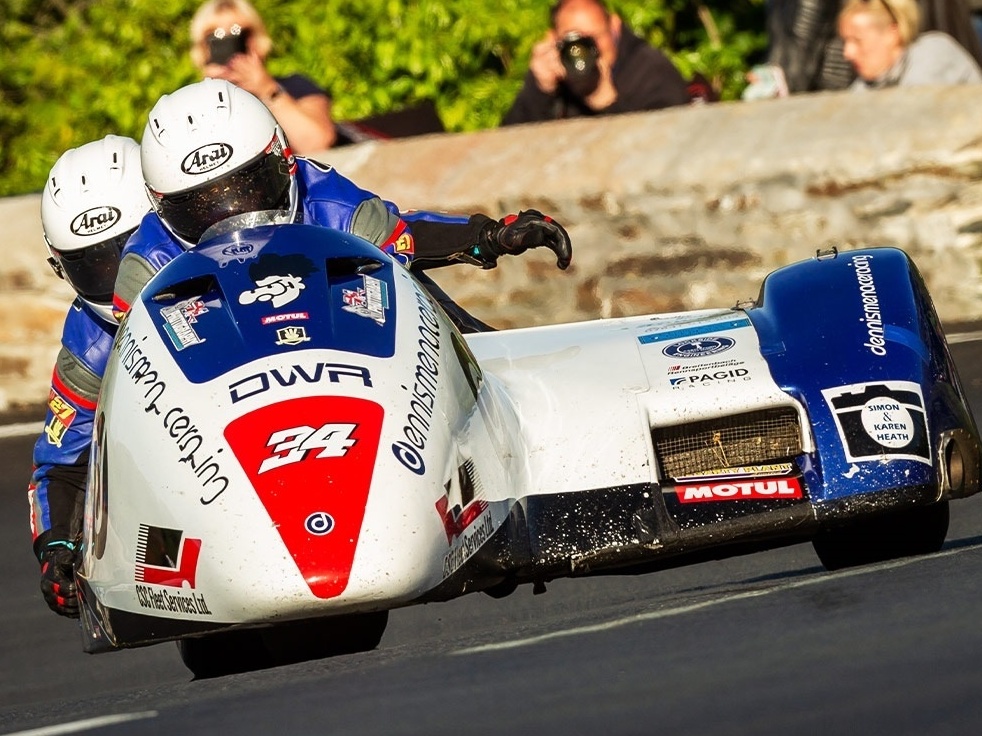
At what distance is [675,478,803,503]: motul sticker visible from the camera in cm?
475

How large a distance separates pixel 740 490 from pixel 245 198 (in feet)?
4.85

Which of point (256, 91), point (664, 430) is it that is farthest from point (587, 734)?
point (256, 91)

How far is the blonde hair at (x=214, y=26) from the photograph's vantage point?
8945 millimetres

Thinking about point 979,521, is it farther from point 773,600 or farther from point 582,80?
point 582,80

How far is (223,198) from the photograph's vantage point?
5.00 meters

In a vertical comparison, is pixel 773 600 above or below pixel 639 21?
above

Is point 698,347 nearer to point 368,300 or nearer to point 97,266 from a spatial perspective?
point 368,300

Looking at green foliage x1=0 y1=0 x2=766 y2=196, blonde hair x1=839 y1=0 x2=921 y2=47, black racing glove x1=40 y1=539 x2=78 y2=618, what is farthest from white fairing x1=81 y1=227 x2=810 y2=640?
green foliage x1=0 y1=0 x2=766 y2=196

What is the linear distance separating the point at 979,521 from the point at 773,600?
1.67 meters

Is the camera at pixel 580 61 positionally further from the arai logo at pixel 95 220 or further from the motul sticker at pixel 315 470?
the motul sticker at pixel 315 470

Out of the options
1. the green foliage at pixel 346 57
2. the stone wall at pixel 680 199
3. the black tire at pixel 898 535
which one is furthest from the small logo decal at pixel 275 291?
the green foliage at pixel 346 57

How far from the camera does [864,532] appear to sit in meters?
5.15

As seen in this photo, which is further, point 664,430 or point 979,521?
point 979,521

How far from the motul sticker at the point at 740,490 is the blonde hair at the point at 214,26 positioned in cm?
476
